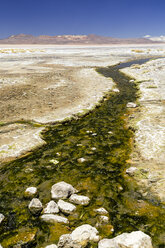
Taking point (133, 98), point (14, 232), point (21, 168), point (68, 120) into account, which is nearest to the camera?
point (14, 232)

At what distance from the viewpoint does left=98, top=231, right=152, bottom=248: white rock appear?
5.09 m

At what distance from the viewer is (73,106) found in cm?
1939

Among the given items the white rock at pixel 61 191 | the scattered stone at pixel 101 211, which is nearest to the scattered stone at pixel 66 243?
the scattered stone at pixel 101 211

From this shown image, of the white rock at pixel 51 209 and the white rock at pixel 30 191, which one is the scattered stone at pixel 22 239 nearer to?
the white rock at pixel 51 209

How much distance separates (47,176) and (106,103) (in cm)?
1342

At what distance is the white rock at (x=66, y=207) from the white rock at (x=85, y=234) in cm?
108

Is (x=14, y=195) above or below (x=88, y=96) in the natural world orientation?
below

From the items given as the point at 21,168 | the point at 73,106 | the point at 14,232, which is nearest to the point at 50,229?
the point at 14,232

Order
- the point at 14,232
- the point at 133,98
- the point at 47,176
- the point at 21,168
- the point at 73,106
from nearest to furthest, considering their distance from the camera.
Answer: the point at 14,232, the point at 47,176, the point at 21,168, the point at 73,106, the point at 133,98

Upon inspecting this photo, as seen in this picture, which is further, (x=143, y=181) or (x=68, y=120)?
(x=68, y=120)

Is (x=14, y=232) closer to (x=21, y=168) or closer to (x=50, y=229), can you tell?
(x=50, y=229)

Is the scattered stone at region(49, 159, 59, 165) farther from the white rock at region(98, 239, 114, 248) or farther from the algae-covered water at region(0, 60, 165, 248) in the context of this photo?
the white rock at region(98, 239, 114, 248)

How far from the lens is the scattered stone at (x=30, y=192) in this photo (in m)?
7.78

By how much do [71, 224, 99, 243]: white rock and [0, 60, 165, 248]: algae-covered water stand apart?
362mm
